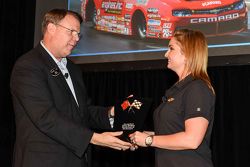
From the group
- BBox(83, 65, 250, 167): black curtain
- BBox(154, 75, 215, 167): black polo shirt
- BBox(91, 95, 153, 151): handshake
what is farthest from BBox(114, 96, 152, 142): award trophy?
BBox(83, 65, 250, 167): black curtain

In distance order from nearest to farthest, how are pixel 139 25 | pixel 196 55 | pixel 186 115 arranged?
pixel 186 115
pixel 196 55
pixel 139 25

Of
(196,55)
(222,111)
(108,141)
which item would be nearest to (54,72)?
(108,141)

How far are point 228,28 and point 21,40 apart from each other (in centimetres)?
278

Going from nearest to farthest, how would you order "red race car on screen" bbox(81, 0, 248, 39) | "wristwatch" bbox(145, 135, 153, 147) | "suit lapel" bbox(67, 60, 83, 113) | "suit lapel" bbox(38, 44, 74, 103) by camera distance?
"wristwatch" bbox(145, 135, 153, 147) < "suit lapel" bbox(38, 44, 74, 103) < "suit lapel" bbox(67, 60, 83, 113) < "red race car on screen" bbox(81, 0, 248, 39)

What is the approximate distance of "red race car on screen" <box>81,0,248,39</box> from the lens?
400 centimetres

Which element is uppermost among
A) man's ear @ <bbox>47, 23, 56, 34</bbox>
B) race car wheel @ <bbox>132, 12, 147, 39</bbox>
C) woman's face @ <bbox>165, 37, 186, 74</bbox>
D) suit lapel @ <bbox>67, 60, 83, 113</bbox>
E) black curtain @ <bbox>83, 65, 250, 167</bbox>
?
race car wheel @ <bbox>132, 12, 147, 39</bbox>

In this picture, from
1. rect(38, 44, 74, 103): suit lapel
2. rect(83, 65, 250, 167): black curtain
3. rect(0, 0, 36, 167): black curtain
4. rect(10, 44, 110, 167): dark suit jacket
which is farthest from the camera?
rect(0, 0, 36, 167): black curtain

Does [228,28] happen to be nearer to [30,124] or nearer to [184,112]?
[184,112]

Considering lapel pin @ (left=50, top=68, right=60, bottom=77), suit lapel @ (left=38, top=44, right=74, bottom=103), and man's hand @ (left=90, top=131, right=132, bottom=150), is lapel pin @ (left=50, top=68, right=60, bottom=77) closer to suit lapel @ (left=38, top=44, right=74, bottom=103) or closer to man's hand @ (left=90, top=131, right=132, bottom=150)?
suit lapel @ (left=38, top=44, right=74, bottom=103)

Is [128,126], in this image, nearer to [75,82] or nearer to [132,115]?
[132,115]

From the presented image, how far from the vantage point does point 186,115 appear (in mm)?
2324

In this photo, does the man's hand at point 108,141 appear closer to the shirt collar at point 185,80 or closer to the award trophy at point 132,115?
the award trophy at point 132,115

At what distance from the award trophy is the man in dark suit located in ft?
0.22

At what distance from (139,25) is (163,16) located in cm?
32
